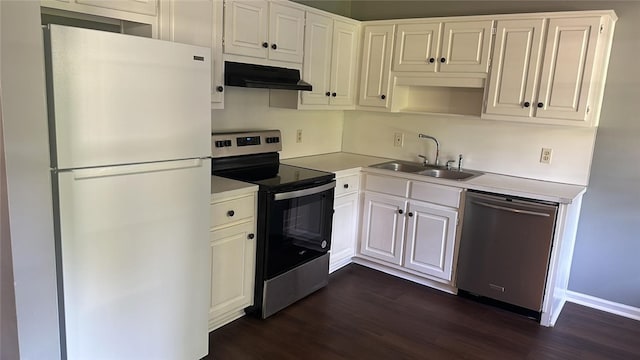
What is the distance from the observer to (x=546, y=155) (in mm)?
3348

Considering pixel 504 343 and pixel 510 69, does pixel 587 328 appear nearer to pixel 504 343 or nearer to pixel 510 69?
pixel 504 343

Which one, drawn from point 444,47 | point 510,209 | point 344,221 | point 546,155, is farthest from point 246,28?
point 546,155

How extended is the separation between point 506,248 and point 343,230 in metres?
1.24

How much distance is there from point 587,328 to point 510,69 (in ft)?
6.11

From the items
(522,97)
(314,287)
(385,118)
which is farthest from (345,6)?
(314,287)

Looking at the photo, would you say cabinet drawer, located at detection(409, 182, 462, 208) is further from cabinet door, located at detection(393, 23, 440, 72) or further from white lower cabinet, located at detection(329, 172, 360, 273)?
cabinet door, located at detection(393, 23, 440, 72)

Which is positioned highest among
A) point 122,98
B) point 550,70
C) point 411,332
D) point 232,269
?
point 550,70

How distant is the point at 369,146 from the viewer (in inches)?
167

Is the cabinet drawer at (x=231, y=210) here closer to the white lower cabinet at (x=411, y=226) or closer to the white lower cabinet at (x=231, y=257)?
the white lower cabinet at (x=231, y=257)

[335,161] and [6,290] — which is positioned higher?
[335,161]

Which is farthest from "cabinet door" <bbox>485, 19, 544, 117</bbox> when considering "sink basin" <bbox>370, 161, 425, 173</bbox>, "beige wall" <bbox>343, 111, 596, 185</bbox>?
"sink basin" <bbox>370, 161, 425, 173</bbox>

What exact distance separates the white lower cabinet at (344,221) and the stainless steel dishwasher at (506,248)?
0.90 metres

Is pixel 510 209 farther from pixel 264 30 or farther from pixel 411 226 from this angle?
pixel 264 30

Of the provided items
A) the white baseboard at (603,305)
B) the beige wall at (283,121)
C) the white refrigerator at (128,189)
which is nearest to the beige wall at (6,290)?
the white refrigerator at (128,189)
